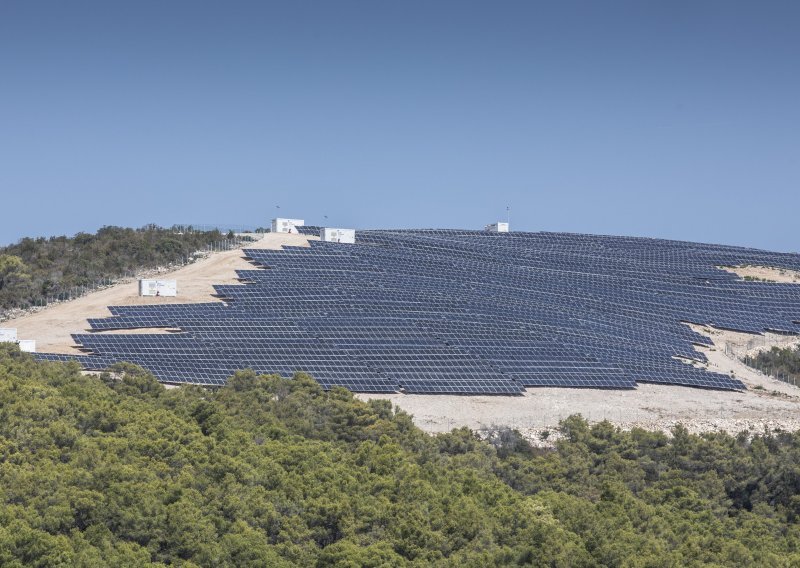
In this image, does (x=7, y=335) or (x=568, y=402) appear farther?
(x=7, y=335)

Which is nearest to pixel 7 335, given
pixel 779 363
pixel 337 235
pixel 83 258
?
pixel 83 258

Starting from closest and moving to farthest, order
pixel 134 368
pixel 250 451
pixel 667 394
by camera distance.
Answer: pixel 250 451, pixel 134 368, pixel 667 394

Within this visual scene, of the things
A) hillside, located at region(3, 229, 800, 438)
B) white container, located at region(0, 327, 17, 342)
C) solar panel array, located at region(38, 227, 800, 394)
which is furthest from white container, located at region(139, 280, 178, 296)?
→ white container, located at region(0, 327, 17, 342)

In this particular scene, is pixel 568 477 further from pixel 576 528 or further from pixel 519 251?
pixel 519 251

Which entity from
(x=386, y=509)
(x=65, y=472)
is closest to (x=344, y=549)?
(x=386, y=509)

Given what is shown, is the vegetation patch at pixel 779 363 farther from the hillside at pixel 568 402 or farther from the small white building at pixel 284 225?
the small white building at pixel 284 225

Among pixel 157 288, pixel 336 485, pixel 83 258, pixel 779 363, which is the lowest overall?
pixel 336 485

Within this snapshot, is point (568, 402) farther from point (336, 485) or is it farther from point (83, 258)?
point (83, 258)
